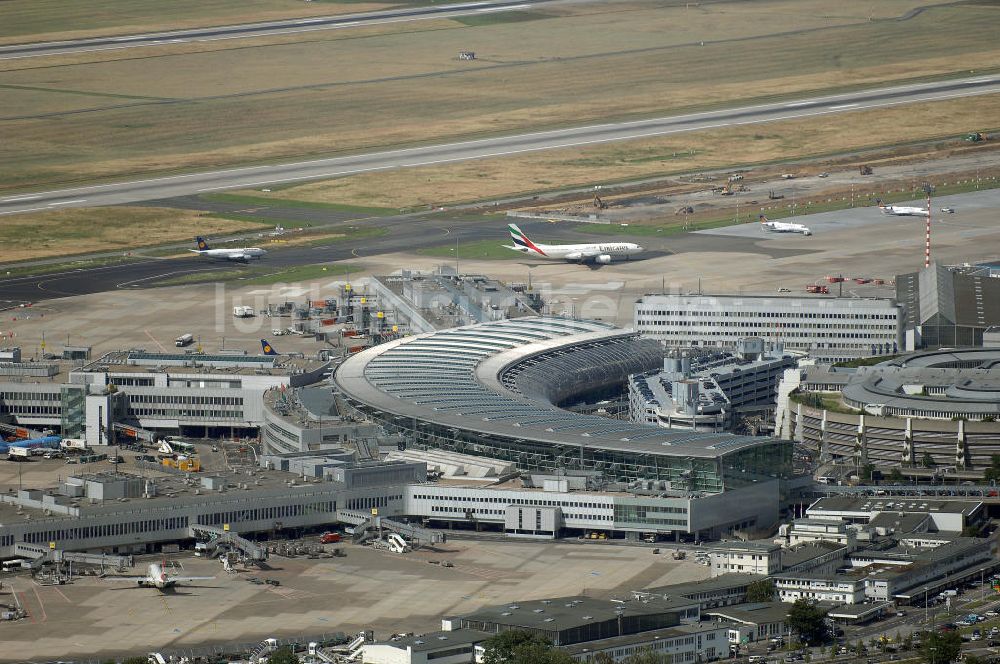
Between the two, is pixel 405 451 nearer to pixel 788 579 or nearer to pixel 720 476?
pixel 720 476

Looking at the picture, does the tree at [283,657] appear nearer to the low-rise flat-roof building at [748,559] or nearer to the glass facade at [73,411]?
the low-rise flat-roof building at [748,559]

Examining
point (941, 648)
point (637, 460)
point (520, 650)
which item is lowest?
point (941, 648)

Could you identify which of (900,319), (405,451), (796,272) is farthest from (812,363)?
(796,272)

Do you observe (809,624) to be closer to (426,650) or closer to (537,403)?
(426,650)

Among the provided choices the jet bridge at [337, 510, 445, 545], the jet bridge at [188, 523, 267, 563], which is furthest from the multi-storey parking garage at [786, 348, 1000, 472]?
the jet bridge at [188, 523, 267, 563]

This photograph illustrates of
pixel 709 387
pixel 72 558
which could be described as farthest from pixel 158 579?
pixel 709 387
